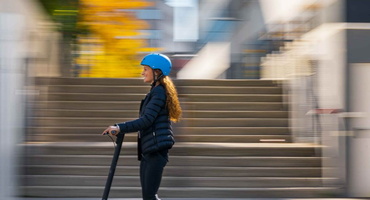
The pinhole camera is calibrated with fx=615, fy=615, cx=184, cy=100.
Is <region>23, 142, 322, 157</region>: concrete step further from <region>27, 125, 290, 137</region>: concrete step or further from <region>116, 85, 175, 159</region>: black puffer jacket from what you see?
<region>116, 85, 175, 159</region>: black puffer jacket

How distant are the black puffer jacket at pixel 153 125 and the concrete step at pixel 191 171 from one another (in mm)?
3436

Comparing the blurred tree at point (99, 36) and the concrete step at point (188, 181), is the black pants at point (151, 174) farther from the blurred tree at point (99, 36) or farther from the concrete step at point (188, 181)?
the blurred tree at point (99, 36)

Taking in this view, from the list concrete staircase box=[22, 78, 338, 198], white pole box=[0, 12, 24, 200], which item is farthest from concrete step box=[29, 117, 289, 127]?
white pole box=[0, 12, 24, 200]

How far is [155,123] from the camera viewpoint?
460 cm

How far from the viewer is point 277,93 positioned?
36.2 feet

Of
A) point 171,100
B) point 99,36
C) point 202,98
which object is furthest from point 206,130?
point 171,100

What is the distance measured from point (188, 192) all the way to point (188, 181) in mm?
327

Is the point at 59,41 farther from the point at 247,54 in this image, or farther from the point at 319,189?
the point at 319,189

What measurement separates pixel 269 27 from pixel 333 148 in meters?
5.67

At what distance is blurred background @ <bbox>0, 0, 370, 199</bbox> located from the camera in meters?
7.79

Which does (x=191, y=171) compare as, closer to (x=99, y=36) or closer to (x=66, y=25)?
(x=66, y=25)

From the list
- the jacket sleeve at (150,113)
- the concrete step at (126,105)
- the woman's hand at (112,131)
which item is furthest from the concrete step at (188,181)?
the woman's hand at (112,131)

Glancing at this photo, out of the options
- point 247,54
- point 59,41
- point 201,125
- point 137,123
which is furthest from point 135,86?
point 137,123

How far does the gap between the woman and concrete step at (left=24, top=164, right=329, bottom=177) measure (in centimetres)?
342
